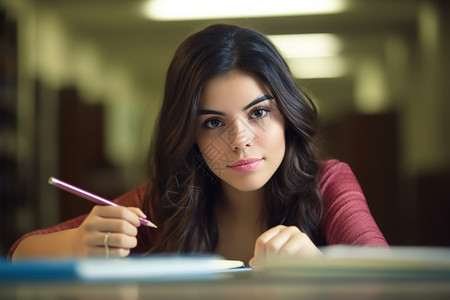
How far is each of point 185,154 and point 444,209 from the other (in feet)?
11.1

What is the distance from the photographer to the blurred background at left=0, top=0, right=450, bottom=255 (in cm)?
412

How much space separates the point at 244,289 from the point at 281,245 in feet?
1.43

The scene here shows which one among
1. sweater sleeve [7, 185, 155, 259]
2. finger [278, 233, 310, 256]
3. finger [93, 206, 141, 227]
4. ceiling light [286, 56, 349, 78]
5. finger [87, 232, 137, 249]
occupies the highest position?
ceiling light [286, 56, 349, 78]

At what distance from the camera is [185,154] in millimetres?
1158

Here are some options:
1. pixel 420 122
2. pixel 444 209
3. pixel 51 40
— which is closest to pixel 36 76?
pixel 51 40

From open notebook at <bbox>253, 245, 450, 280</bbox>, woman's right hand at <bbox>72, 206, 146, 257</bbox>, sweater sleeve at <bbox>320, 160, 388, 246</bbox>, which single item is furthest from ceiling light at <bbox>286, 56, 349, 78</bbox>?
open notebook at <bbox>253, 245, 450, 280</bbox>

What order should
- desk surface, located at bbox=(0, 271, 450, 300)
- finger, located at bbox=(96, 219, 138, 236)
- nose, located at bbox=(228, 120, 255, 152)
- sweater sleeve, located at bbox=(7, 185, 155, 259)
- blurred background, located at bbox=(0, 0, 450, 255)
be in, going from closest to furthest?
1. desk surface, located at bbox=(0, 271, 450, 300)
2. finger, located at bbox=(96, 219, 138, 236)
3. nose, located at bbox=(228, 120, 255, 152)
4. sweater sleeve, located at bbox=(7, 185, 155, 259)
5. blurred background, located at bbox=(0, 0, 450, 255)

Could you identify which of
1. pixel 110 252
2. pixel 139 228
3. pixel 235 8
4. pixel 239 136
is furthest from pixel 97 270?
pixel 235 8

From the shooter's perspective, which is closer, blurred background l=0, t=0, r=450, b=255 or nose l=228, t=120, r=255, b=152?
nose l=228, t=120, r=255, b=152

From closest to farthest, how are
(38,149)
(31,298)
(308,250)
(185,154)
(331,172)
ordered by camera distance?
(31,298)
(308,250)
(185,154)
(331,172)
(38,149)

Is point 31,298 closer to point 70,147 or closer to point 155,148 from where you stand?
point 155,148

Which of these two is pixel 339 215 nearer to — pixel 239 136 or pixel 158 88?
pixel 239 136

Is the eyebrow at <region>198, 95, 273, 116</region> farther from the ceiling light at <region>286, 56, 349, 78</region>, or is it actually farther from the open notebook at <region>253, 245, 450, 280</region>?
the ceiling light at <region>286, 56, 349, 78</region>

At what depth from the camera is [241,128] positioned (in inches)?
41.4
